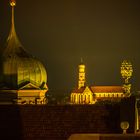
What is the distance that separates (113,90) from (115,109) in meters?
40.5

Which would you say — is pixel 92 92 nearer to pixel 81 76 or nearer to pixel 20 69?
pixel 81 76

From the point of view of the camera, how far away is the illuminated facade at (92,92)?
149ft

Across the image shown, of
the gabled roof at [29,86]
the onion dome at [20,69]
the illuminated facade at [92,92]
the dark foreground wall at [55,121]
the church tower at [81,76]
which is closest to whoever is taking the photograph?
the dark foreground wall at [55,121]

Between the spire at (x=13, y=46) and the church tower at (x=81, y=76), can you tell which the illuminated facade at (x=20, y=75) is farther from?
the church tower at (x=81, y=76)

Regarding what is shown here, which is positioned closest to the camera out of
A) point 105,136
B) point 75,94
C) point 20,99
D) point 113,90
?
point 105,136

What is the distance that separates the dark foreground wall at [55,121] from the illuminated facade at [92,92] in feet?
99.6

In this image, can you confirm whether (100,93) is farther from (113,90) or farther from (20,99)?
(20,99)

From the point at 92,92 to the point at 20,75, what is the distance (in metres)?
26.7

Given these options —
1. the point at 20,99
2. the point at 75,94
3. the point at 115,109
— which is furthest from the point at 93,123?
the point at 75,94

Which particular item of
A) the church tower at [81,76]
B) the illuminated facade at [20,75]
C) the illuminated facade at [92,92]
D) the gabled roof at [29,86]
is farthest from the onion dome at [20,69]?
the church tower at [81,76]

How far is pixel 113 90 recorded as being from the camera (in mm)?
53125

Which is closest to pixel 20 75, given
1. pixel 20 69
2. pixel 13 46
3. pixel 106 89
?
pixel 20 69

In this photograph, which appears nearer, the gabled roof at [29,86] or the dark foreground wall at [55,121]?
the dark foreground wall at [55,121]

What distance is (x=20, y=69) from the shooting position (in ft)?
72.7
